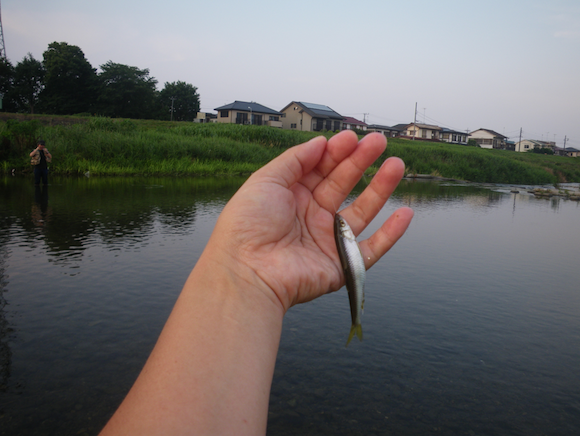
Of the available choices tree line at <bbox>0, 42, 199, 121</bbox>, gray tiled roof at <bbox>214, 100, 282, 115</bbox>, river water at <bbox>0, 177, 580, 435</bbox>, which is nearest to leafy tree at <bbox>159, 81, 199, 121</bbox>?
gray tiled roof at <bbox>214, 100, 282, 115</bbox>

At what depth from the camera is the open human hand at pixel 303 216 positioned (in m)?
2.19

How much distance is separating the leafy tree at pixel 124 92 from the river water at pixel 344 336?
173 feet

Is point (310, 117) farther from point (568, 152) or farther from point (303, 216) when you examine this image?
point (568, 152)

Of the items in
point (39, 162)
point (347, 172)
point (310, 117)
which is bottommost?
point (39, 162)

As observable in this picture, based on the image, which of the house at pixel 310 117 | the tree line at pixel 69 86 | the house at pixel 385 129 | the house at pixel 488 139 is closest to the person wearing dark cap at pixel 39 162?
the tree line at pixel 69 86

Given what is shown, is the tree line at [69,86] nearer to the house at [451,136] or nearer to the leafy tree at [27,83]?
the leafy tree at [27,83]

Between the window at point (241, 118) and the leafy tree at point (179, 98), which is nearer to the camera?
the window at point (241, 118)

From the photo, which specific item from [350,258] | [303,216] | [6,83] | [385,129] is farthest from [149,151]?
[385,129]

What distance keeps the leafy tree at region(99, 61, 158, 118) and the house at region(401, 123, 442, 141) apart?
6098cm

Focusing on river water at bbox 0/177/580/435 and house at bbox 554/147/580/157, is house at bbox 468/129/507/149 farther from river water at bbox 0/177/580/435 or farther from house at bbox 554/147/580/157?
river water at bbox 0/177/580/435

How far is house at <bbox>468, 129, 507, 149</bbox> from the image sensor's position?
112m

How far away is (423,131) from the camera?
99250 mm

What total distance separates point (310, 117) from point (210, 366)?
2866 inches

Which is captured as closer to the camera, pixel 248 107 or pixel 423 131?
pixel 248 107
